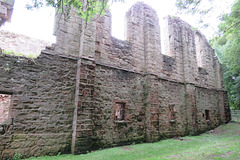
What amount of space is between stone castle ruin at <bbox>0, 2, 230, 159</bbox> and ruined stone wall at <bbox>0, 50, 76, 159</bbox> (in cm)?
3

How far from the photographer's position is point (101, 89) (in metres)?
7.03

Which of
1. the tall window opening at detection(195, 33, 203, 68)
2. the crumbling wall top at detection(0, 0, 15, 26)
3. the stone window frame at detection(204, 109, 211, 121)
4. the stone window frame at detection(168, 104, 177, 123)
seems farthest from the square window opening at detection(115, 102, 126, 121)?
the tall window opening at detection(195, 33, 203, 68)

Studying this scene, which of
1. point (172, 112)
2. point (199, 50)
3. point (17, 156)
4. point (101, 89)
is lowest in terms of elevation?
point (17, 156)

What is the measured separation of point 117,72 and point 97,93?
150 centimetres

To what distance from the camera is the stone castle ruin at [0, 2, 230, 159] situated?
5328 millimetres

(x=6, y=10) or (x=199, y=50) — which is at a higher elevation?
(x=199, y=50)

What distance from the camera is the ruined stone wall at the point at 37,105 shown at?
5.07 metres

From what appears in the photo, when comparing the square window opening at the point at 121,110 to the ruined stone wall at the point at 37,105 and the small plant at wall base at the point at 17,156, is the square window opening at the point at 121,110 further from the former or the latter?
the small plant at wall base at the point at 17,156

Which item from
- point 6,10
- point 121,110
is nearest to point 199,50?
point 121,110

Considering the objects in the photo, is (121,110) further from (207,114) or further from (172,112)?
(207,114)

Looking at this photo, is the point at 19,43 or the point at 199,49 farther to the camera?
the point at 199,49

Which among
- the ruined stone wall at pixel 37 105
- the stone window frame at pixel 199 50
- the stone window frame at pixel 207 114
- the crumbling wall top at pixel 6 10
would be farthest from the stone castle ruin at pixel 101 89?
the stone window frame at pixel 199 50

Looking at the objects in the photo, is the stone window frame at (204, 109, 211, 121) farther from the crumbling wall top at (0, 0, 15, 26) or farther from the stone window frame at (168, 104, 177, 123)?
the crumbling wall top at (0, 0, 15, 26)

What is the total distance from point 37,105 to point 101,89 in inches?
98.5
